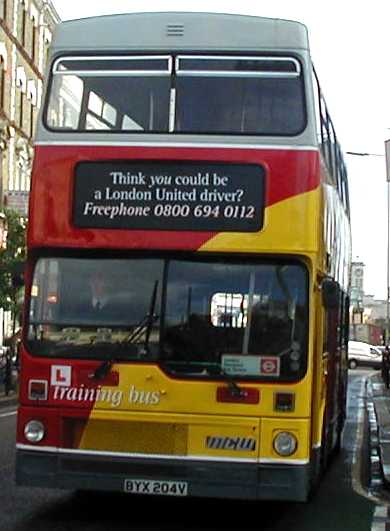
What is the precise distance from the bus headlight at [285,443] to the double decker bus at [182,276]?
0.01 meters

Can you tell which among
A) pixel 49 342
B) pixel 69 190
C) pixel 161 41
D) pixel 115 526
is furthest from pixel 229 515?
pixel 161 41

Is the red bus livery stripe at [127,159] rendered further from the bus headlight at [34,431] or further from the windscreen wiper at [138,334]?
the bus headlight at [34,431]

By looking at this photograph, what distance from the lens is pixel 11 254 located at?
31656 millimetres

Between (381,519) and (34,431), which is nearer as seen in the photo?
(34,431)

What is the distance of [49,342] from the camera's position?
9.58 m

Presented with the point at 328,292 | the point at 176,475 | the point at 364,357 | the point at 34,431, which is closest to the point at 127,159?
the point at 328,292

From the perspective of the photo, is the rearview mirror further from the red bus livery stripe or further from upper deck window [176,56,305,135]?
upper deck window [176,56,305,135]

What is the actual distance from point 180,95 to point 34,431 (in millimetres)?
3219

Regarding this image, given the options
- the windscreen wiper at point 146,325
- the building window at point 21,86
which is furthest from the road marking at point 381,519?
the building window at point 21,86

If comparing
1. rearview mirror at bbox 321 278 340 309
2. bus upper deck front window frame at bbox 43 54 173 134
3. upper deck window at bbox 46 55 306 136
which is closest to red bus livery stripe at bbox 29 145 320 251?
upper deck window at bbox 46 55 306 136

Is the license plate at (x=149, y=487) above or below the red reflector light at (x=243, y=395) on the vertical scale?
below

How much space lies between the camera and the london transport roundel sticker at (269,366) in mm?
9328

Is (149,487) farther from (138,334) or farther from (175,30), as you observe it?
(175,30)

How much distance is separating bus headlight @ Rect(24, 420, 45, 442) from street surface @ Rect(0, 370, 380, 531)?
854 mm
